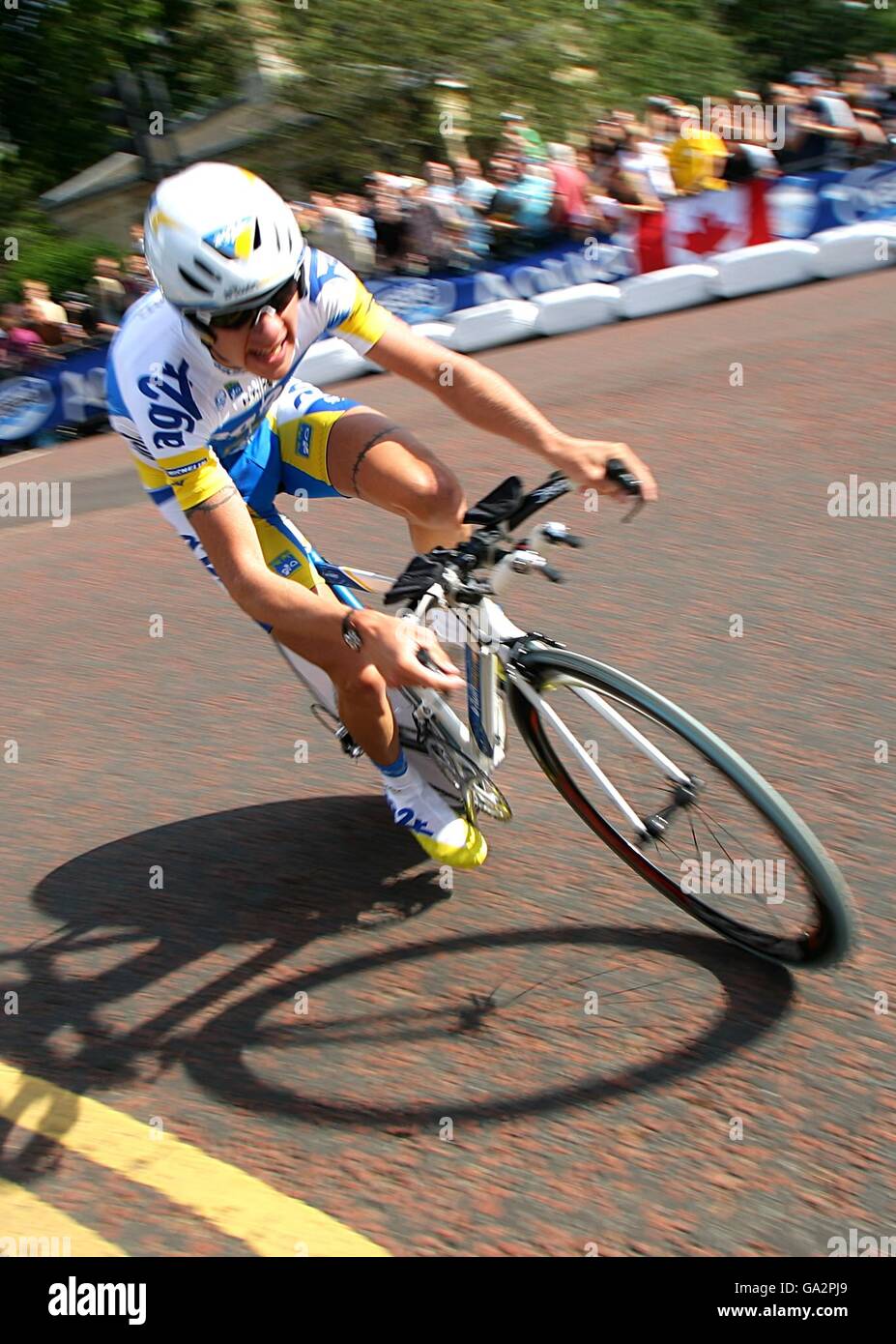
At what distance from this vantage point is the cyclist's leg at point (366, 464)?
380 centimetres

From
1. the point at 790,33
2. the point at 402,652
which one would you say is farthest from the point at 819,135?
the point at 790,33

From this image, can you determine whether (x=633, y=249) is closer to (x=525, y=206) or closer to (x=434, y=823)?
(x=525, y=206)

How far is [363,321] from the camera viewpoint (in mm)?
3834

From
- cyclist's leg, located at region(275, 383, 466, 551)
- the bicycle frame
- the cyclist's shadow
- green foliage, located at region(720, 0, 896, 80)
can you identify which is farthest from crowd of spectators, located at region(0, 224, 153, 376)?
green foliage, located at region(720, 0, 896, 80)

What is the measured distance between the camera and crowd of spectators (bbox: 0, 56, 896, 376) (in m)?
12.4

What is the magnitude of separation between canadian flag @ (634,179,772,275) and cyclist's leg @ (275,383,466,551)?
29.5 ft

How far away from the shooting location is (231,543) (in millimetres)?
3400

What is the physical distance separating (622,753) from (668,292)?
919cm

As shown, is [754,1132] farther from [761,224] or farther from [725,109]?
[725,109]

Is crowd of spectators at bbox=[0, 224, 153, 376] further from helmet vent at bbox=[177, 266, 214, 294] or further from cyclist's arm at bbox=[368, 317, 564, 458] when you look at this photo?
helmet vent at bbox=[177, 266, 214, 294]

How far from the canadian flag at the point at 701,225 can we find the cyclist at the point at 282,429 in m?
9.02

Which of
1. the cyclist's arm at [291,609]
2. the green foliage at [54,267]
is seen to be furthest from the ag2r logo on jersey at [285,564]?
the green foliage at [54,267]

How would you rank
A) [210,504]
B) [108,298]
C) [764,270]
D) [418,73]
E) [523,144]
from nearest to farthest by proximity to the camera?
[210,504] → [764,270] → [108,298] → [523,144] → [418,73]

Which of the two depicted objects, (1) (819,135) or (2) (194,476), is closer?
(2) (194,476)
